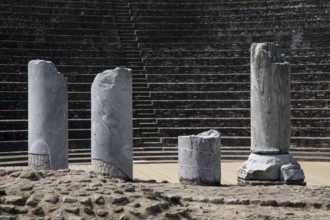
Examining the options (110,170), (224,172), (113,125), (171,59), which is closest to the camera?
(110,170)

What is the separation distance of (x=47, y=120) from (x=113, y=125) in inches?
52.4

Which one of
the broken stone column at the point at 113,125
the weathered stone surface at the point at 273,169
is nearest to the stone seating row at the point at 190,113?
the weathered stone surface at the point at 273,169

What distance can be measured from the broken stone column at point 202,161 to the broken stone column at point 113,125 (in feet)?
3.71

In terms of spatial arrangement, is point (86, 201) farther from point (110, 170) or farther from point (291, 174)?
point (291, 174)

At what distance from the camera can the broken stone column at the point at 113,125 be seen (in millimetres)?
12297

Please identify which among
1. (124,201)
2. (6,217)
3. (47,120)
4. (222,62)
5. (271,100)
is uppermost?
(222,62)

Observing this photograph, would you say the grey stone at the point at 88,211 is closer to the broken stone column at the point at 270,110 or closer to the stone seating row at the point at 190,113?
the broken stone column at the point at 270,110

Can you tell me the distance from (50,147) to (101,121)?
3.71ft

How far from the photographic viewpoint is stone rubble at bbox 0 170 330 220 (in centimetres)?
839

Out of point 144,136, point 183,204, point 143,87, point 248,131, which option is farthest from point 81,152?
→ point 183,204

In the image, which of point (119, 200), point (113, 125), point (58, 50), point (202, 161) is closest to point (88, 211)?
point (119, 200)

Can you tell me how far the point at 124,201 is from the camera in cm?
861

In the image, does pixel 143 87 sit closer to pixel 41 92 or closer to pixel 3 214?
pixel 41 92

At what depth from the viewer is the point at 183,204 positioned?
964 centimetres
